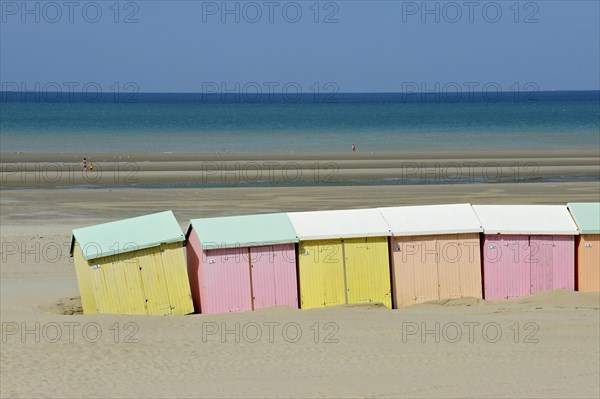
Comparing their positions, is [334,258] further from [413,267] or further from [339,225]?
[413,267]

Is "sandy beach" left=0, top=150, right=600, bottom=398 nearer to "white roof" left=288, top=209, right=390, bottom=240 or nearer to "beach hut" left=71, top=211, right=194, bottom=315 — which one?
"beach hut" left=71, top=211, right=194, bottom=315

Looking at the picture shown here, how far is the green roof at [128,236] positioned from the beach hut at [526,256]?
7160mm

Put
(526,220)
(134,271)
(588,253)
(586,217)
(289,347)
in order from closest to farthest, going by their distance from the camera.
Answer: (289,347) < (134,271) < (588,253) < (526,220) < (586,217)

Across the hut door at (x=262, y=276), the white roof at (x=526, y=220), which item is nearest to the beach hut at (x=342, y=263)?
the hut door at (x=262, y=276)

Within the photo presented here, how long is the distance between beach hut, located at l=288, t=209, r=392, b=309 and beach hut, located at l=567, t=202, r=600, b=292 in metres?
4.59

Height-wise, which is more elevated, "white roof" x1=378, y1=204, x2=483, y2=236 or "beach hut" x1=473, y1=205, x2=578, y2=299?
"white roof" x1=378, y1=204, x2=483, y2=236

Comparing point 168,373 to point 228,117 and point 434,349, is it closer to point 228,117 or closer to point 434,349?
point 434,349

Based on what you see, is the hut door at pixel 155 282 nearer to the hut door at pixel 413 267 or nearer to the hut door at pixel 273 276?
the hut door at pixel 273 276

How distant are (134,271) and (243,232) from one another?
99.1 inches

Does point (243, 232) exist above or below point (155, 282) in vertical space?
above

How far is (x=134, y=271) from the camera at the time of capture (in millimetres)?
20047

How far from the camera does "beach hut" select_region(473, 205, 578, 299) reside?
21.5m

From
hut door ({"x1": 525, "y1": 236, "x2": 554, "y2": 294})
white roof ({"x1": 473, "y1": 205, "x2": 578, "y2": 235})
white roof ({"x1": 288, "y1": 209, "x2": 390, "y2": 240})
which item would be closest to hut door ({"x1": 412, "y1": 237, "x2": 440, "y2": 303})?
white roof ({"x1": 288, "y1": 209, "x2": 390, "y2": 240})

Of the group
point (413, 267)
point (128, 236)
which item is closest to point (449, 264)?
point (413, 267)
